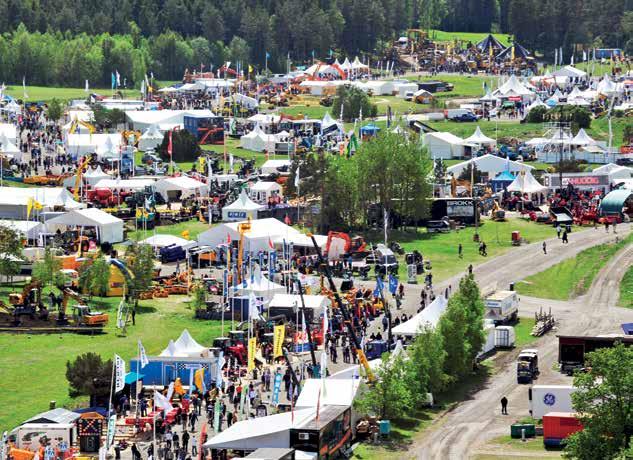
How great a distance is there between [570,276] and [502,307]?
40.8 ft

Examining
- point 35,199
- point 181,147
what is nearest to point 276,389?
point 35,199

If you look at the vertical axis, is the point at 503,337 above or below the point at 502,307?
below

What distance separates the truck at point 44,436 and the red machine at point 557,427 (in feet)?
48.9

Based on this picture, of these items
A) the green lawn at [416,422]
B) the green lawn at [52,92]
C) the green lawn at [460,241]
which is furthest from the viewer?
the green lawn at [52,92]

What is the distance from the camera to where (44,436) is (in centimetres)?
5219

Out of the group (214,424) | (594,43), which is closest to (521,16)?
(594,43)

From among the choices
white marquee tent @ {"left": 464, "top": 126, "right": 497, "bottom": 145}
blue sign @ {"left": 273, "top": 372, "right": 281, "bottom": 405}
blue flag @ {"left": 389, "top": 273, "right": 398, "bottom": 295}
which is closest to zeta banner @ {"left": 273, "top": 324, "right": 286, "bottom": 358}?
blue sign @ {"left": 273, "top": 372, "right": 281, "bottom": 405}

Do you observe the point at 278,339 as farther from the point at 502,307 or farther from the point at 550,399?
the point at 502,307

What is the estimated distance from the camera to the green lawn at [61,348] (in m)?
58.4

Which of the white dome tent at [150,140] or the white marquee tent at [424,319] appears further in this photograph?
the white dome tent at [150,140]

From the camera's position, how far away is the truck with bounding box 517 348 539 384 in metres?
61.4

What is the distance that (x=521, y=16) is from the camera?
644 feet

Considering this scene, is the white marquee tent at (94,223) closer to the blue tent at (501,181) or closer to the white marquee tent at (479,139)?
the blue tent at (501,181)

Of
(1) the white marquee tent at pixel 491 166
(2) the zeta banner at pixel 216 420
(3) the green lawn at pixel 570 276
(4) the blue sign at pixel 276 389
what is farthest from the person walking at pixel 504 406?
(1) the white marquee tent at pixel 491 166
